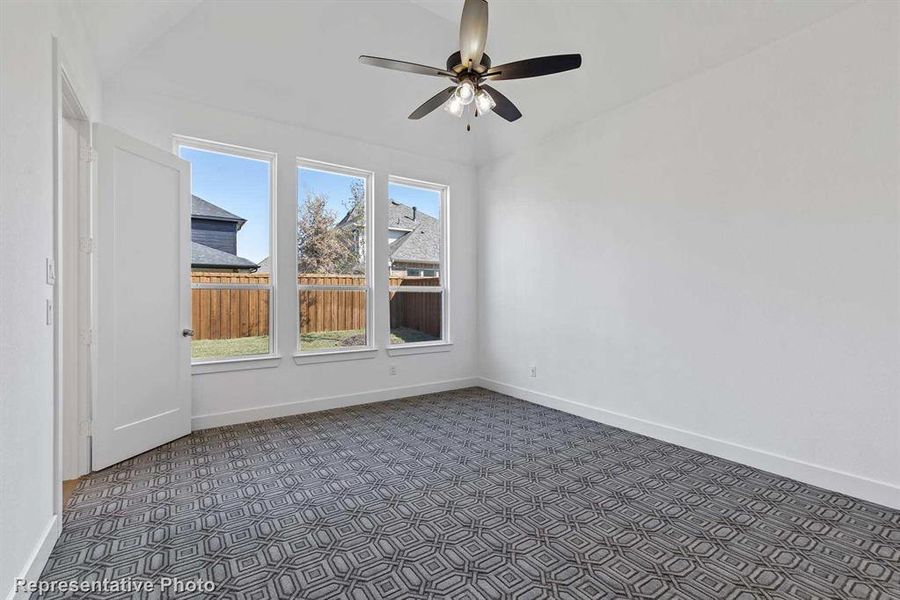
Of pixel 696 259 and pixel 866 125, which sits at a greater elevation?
pixel 866 125

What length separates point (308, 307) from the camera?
187 inches

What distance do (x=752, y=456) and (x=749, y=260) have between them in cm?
143

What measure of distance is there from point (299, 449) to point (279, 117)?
3.19m

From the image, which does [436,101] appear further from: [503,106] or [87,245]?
[87,245]

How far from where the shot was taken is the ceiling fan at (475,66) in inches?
95.9

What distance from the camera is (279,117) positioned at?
4.42 m

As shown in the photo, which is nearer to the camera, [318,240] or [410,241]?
[318,240]

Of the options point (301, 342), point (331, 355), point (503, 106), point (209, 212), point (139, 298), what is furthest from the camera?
point (331, 355)

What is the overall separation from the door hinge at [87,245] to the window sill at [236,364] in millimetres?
1337

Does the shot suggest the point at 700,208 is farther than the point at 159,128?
No

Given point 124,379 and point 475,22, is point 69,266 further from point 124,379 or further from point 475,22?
point 475,22

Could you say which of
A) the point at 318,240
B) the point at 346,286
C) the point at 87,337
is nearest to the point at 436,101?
the point at 318,240

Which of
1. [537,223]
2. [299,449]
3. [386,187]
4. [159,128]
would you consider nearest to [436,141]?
[386,187]

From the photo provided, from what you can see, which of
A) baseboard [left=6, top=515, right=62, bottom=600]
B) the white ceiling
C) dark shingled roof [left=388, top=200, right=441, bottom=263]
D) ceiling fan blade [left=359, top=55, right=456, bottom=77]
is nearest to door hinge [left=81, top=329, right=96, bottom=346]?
baseboard [left=6, top=515, right=62, bottom=600]
